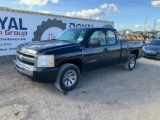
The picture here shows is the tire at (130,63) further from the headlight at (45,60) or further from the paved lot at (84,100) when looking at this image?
the headlight at (45,60)

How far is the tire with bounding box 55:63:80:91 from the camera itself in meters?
4.15

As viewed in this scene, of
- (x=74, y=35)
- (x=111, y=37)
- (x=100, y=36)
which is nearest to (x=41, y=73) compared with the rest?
(x=74, y=35)

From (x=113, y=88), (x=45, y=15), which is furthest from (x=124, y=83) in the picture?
(x=45, y=15)

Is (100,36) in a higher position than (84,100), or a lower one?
higher

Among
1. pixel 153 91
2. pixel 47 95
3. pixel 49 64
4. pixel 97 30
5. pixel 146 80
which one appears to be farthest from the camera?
pixel 146 80

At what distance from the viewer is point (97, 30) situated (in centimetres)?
532

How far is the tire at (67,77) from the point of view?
4.15m

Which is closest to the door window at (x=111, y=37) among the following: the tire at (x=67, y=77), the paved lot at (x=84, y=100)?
the paved lot at (x=84, y=100)

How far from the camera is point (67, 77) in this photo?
4.41m

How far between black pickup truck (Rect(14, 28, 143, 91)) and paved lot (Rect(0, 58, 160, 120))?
520 mm

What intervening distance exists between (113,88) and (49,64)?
2194 millimetres

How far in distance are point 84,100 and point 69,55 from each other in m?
1.24

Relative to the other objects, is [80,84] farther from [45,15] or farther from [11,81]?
[45,15]

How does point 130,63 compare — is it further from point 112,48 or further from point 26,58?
point 26,58
